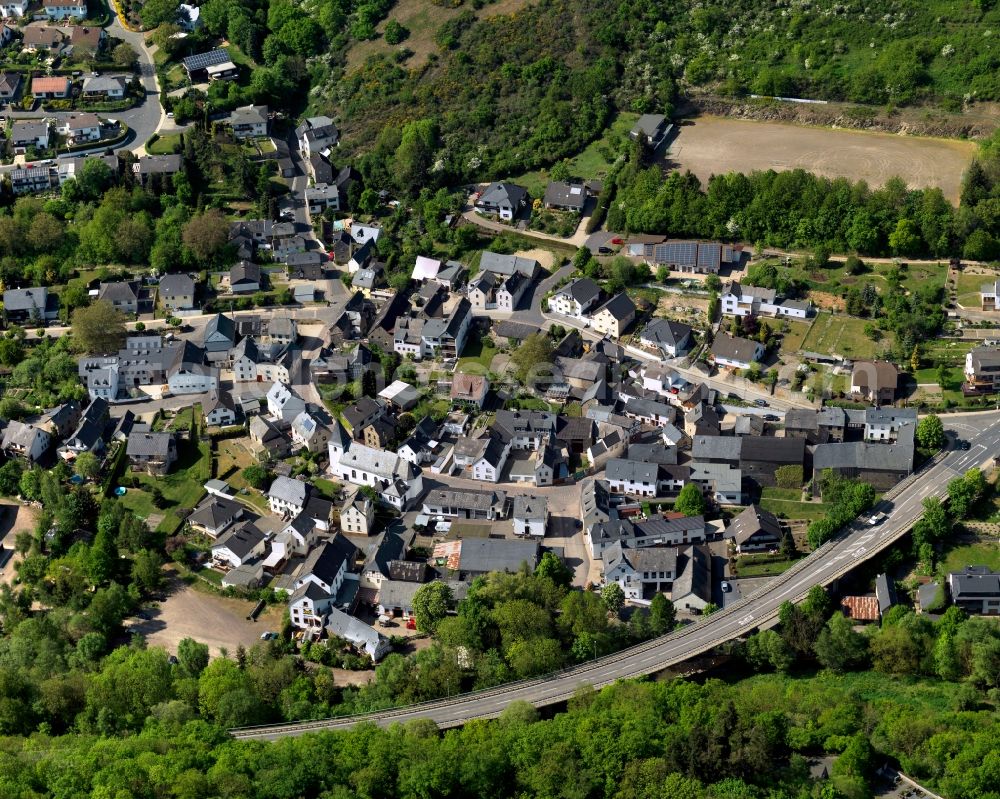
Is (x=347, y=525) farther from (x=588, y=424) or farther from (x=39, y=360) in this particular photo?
(x=39, y=360)

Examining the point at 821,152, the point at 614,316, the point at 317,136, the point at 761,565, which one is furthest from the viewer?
the point at 317,136

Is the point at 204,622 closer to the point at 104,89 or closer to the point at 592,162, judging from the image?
the point at 592,162

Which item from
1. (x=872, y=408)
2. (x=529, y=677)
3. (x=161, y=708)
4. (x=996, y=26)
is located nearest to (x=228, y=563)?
(x=161, y=708)

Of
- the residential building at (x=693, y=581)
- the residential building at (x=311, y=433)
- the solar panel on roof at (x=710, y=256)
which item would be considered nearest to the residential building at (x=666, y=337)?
the solar panel on roof at (x=710, y=256)

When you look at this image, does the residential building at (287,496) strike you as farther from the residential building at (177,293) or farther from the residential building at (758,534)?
the residential building at (758,534)

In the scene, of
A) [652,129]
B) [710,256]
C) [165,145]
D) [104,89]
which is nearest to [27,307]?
[165,145]

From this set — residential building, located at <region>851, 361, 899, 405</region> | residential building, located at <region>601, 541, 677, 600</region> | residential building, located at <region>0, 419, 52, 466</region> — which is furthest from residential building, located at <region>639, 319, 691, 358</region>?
residential building, located at <region>0, 419, 52, 466</region>
